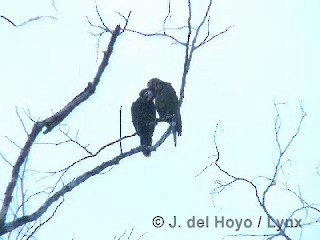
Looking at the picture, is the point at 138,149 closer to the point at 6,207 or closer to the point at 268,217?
the point at 268,217

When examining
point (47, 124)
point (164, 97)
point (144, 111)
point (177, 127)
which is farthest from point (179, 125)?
point (47, 124)

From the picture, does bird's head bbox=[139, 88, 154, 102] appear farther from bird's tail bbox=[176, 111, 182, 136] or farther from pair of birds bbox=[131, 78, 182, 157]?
bird's tail bbox=[176, 111, 182, 136]

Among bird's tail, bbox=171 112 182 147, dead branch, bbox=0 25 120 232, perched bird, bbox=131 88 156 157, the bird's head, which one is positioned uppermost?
the bird's head

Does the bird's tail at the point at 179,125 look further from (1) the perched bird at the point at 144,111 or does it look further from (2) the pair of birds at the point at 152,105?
(1) the perched bird at the point at 144,111

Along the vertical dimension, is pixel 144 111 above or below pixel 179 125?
above

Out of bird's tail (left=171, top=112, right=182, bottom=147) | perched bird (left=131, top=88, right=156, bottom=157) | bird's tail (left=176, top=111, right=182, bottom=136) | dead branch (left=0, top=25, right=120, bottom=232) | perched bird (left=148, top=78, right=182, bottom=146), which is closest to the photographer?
dead branch (left=0, top=25, right=120, bottom=232)

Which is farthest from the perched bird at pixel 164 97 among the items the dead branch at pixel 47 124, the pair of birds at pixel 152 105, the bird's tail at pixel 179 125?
the dead branch at pixel 47 124

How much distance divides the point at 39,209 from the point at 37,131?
0.40 m

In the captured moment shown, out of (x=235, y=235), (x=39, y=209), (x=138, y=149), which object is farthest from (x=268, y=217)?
(x=39, y=209)

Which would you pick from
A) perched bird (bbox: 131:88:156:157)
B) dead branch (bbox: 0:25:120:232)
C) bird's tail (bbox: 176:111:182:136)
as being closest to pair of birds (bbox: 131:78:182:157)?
perched bird (bbox: 131:88:156:157)

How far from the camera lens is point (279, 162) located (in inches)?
159

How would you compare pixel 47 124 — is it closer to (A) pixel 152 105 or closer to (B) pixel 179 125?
(B) pixel 179 125

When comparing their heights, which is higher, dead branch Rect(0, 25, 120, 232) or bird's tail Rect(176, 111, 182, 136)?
bird's tail Rect(176, 111, 182, 136)

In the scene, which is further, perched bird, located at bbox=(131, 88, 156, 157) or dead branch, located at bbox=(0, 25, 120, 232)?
perched bird, located at bbox=(131, 88, 156, 157)
